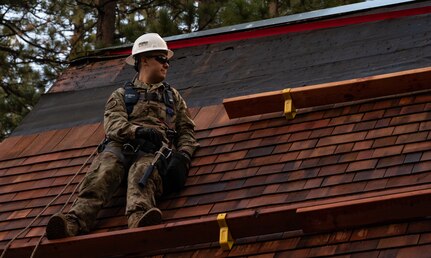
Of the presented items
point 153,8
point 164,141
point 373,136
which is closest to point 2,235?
point 164,141

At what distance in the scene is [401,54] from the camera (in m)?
7.91

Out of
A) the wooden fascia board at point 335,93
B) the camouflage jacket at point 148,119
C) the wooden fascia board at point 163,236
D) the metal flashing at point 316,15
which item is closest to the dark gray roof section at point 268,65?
the metal flashing at point 316,15

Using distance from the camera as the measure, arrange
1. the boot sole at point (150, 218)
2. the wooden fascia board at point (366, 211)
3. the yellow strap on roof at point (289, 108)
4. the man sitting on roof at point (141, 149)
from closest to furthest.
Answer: the wooden fascia board at point (366, 211) < the boot sole at point (150, 218) < the man sitting on roof at point (141, 149) < the yellow strap on roof at point (289, 108)

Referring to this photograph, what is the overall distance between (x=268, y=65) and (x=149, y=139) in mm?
1843

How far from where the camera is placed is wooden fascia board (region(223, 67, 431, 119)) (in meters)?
7.03

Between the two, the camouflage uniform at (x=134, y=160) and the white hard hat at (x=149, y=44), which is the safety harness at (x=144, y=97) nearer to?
the camouflage uniform at (x=134, y=160)

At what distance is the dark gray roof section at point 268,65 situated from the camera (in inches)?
314

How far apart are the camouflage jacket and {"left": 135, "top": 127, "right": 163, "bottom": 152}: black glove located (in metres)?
0.05

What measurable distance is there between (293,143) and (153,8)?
40.0 feet

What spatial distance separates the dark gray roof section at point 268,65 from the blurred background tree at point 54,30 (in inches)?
280

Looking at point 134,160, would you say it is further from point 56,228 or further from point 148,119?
point 56,228

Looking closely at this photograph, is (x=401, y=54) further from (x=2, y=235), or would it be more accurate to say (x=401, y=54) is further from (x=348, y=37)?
(x=2, y=235)

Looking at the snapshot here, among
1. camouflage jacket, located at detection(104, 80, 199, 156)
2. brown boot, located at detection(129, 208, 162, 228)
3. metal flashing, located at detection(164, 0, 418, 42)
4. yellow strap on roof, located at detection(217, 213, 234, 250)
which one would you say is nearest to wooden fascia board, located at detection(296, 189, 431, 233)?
yellow strap on roof, located at detection(217, 213, 234, 250)

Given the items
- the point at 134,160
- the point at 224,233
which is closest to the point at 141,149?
the point at 134,160
